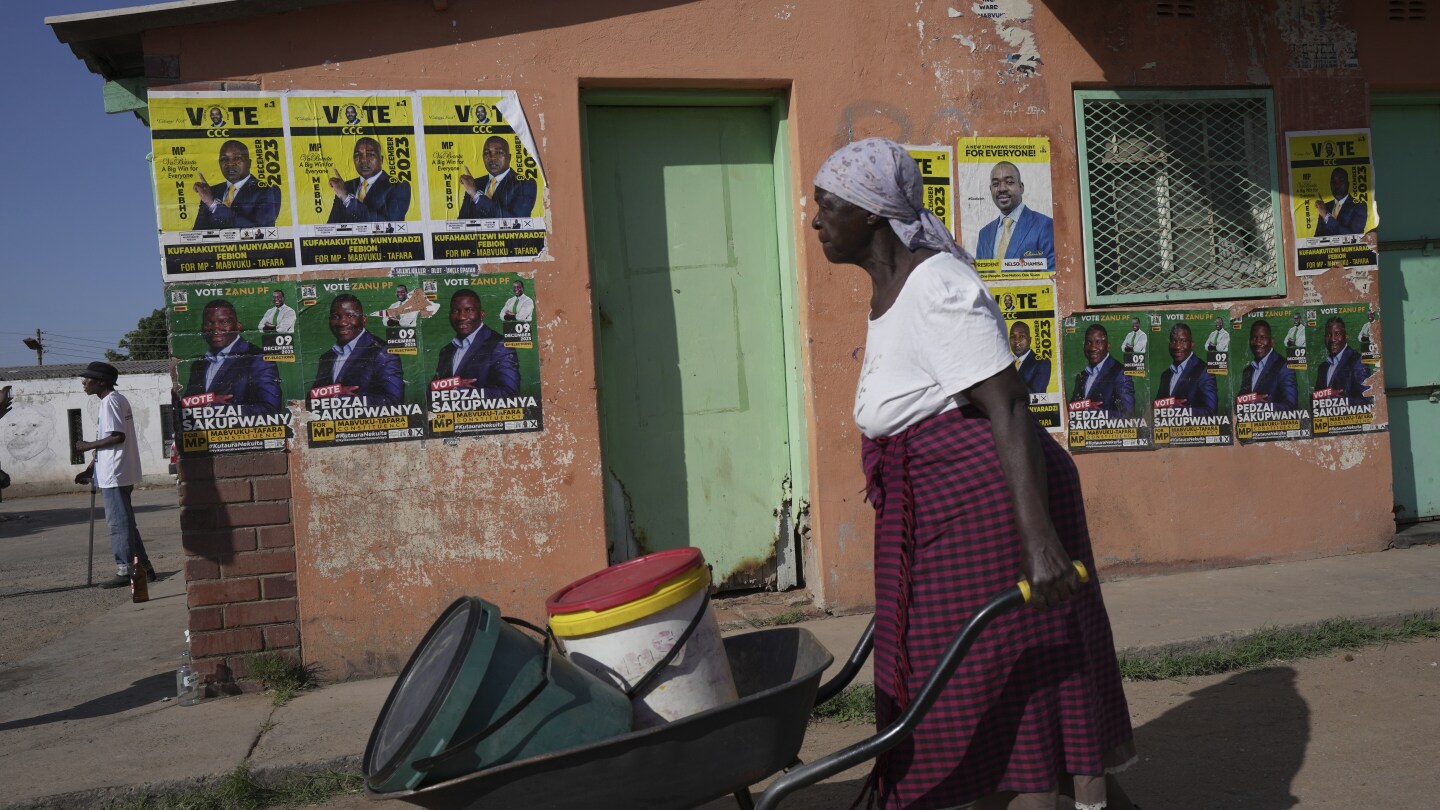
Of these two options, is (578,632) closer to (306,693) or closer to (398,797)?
(398,797)

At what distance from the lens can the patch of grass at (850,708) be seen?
4.25 meters

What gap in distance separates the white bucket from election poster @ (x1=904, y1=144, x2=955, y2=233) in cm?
361

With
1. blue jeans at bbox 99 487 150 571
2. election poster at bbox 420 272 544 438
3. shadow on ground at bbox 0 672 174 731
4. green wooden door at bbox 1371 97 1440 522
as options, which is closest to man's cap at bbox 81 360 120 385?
blue jeans at bbox 99 487 150 571

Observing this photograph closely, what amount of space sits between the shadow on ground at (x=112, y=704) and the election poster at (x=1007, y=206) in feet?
14.5

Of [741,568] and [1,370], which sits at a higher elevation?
[1,370]

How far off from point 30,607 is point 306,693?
5.10 m

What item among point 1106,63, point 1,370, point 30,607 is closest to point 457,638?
point 1106,63

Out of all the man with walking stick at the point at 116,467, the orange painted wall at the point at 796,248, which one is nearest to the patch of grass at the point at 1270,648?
the orange painted wall at the point at 796,248

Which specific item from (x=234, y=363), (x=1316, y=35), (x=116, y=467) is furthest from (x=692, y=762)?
(x=116, y=467)

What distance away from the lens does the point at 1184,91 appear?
5.88 meters

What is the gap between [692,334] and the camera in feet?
18.0

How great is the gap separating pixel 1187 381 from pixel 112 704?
5.51m

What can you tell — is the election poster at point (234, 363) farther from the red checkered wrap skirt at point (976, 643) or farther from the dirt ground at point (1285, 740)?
the red checkered wrap skirt at point (976, 643)

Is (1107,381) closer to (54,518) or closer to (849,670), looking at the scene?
(849,670)
